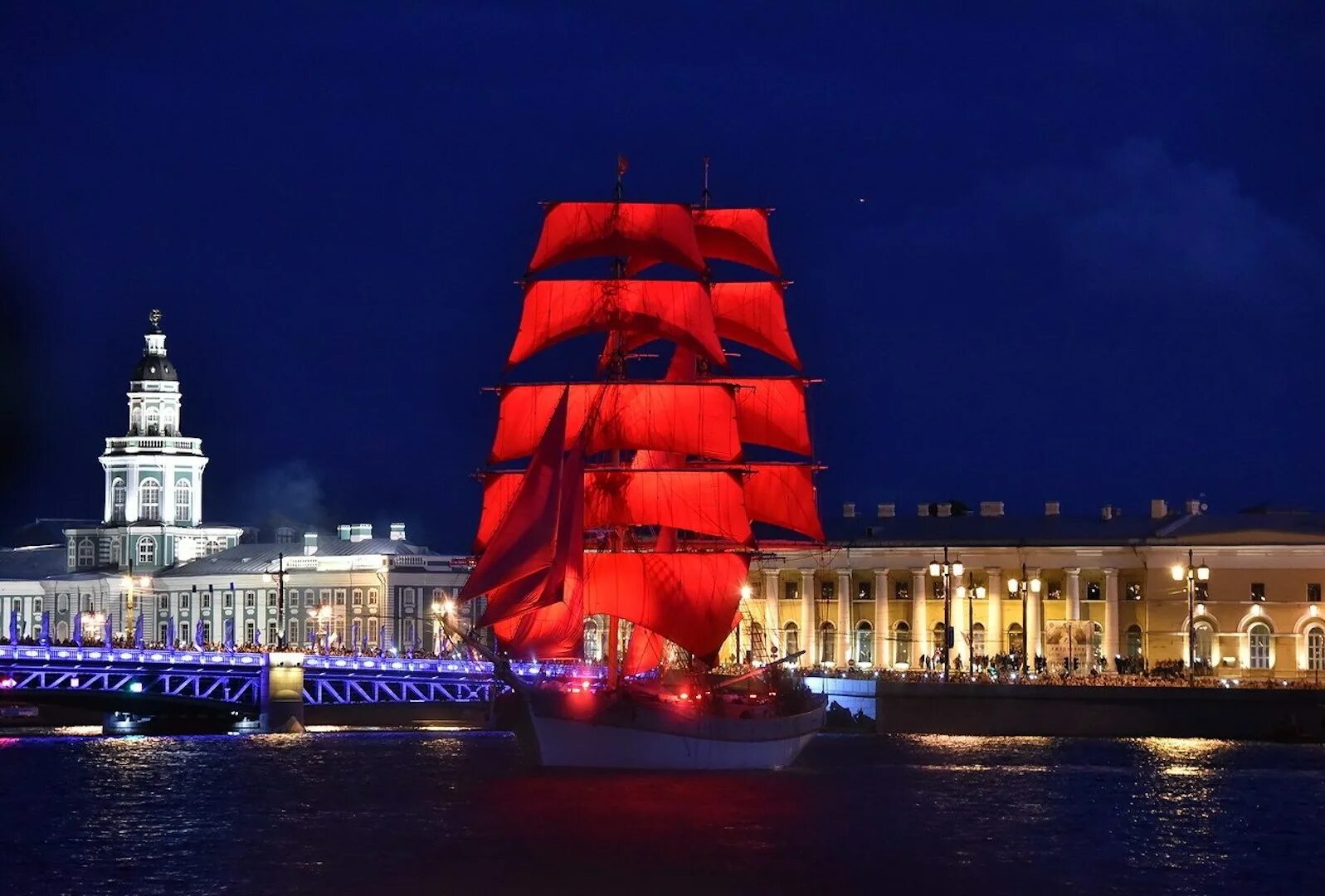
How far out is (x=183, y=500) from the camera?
172750 mm

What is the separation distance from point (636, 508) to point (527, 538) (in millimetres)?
9650

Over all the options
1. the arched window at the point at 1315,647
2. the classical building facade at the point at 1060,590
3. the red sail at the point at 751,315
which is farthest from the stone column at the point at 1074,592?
the red sail at the point at 751,315

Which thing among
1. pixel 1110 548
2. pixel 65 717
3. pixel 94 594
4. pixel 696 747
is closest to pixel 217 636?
pixel 94 594

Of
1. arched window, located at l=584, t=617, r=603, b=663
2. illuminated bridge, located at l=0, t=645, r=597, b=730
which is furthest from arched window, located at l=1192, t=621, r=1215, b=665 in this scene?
illuminated bridge, located at l=0, t=645, r=597, b=730

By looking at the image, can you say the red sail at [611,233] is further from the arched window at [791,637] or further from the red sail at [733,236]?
the arched window at [791,637]

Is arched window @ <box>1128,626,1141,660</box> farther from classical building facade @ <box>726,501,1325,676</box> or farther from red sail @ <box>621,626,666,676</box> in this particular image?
red sail @ <box>621,626,666,676</box>

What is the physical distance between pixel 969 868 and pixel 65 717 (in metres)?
78.3

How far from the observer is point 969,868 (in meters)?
62.6

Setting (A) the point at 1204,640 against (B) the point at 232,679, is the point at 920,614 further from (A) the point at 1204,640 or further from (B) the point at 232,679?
(B) the point at 232,679

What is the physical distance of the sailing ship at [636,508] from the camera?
84.0 meters

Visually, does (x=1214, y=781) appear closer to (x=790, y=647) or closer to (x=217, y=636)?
(x=790, y=647)

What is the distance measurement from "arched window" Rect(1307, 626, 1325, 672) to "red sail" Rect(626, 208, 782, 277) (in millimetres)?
31201

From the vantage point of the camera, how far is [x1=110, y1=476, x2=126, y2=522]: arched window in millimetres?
171625

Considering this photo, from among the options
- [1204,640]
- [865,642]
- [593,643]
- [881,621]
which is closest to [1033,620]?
[881,621]
